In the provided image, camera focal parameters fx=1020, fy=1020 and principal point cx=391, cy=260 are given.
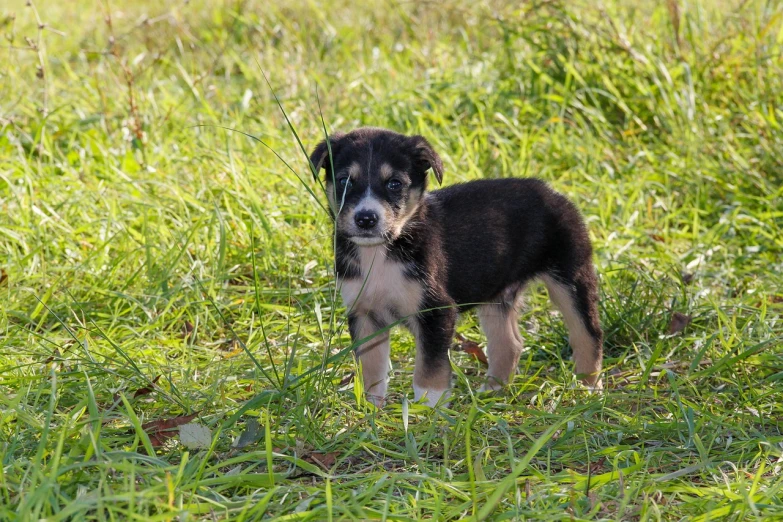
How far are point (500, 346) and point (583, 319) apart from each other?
421mm

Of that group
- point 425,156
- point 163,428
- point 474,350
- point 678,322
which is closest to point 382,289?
point 425,156

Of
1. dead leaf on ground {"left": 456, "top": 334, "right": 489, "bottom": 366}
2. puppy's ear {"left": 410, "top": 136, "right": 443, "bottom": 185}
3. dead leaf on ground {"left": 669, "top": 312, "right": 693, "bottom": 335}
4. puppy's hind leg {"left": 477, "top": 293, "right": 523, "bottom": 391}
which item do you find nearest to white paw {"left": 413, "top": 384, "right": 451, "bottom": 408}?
puppy's hind leg {"left": 477, "top": 293, "right": 523, "bottom": 391}

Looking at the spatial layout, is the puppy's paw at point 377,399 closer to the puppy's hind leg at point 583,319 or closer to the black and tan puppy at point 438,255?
the black and tan puppy at point 438,255

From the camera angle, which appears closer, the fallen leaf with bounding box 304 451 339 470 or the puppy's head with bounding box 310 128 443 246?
the fallen leaf with bounding box 304 451 339 470

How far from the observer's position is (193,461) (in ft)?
11.0

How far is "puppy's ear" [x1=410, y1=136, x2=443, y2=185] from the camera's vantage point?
14.8ft

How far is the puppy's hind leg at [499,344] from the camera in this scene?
16.2 ft

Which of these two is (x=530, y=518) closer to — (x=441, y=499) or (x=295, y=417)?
(x=441, y=499)

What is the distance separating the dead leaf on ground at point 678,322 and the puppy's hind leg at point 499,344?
0.75 meters

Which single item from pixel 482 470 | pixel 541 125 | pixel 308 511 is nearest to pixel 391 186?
pixel 482 470

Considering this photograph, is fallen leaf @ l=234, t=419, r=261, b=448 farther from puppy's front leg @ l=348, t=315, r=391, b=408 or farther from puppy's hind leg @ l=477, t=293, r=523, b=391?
puppy's hind leg @ l=477, t=293, r=523, b=391

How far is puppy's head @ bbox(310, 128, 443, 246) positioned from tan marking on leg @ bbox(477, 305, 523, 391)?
0.77m

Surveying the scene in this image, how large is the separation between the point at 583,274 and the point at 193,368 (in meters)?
1.91

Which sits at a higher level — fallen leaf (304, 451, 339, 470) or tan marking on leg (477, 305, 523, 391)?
fallen leaf (304, 451, 339, 470)
